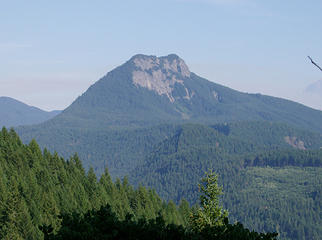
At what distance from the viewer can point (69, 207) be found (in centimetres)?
8725

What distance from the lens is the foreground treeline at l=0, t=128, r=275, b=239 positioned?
24312 millimetres

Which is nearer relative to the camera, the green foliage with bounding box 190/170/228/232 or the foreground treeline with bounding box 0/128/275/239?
the foreground treeline with bounding box 0/128/275/239

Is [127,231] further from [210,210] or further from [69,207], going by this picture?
[69,207]

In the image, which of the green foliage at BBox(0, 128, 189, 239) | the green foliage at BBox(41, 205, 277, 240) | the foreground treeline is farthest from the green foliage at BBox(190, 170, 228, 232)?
the green foliage at BBox(41, 205, 277, 240)

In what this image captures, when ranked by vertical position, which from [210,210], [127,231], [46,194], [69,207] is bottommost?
[69,207]

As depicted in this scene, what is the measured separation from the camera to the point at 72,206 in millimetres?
89000

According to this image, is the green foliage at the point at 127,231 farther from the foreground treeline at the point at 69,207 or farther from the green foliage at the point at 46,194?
the green foliage at the point at 46,194

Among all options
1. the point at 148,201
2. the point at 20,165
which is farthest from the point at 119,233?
the point at 148,201

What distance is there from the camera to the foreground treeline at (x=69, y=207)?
24.3 metres

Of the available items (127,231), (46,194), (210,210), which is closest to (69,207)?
(46,194)

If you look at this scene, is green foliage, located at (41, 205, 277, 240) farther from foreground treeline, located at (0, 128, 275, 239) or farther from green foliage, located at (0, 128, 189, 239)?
green foliage, located at (0, 128, 189, 239)

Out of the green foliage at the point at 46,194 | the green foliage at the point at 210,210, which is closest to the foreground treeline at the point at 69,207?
the green foliage at the point at 46,194

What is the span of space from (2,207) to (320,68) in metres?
59.3

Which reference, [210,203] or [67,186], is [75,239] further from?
[67,186]
